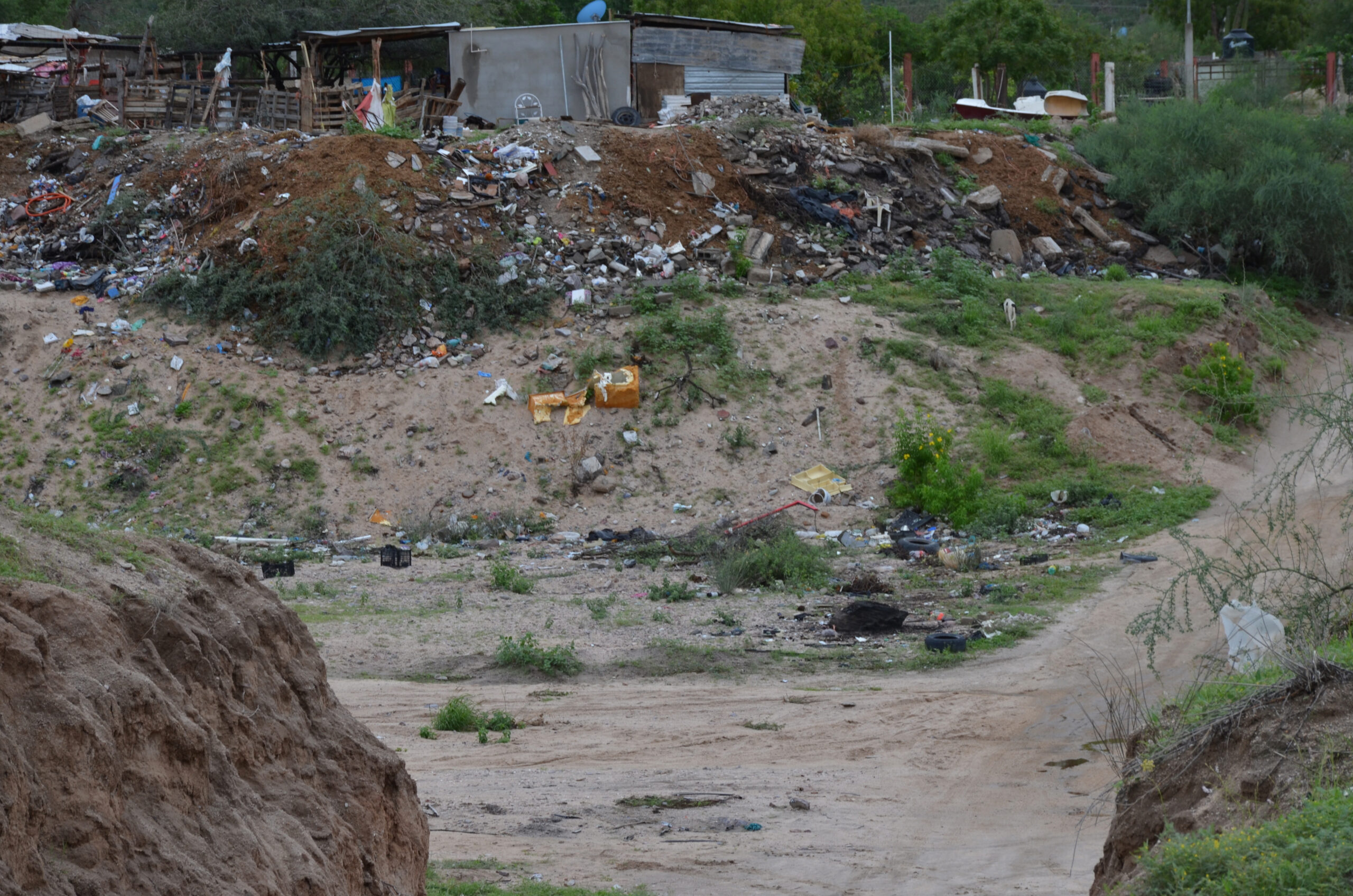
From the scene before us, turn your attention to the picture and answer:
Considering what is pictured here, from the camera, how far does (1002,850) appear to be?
703cm

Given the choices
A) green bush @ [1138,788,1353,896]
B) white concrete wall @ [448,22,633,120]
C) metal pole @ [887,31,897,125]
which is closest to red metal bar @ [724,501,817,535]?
green bush @ [1138,788,1353,896]

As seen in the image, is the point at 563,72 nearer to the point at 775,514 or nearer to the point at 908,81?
the point at 908,81

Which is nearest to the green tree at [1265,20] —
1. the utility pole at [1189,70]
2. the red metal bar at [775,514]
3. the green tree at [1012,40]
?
the green tree at [1012,40]

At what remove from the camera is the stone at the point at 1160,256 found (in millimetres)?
22609

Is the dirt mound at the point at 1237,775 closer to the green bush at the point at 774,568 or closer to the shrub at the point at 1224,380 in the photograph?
the green bush at the point at 774,568

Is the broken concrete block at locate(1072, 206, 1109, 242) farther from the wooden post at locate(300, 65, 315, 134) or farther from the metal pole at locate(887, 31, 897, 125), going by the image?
the wooden post at locate(300, 65, 315, 134)

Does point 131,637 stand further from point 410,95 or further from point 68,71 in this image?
point 68,71

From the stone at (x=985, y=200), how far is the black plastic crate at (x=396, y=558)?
41.0 ft

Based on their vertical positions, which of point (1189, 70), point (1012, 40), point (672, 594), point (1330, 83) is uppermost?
point (1012, 40)

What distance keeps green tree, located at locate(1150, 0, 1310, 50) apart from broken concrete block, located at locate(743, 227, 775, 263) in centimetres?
2814

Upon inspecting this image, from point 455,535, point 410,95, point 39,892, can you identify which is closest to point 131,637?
point 39,892

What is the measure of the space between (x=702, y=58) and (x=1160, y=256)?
9609 millimetres

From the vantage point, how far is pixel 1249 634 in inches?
230

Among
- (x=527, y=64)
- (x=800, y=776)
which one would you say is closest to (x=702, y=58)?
(x=527, y=64)
